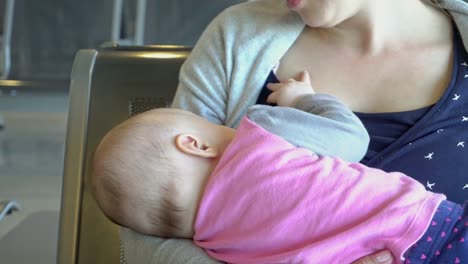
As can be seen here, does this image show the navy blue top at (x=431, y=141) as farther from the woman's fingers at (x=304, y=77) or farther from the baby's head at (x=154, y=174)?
the baby's head at (x=154, y=174)

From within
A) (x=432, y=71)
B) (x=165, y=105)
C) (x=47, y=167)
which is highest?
(x=432, y=71)

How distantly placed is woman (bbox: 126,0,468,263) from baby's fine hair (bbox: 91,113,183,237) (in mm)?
242

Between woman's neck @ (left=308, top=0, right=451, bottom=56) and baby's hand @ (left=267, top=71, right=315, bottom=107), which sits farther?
woman's neck @ (left=308, top=0, right=451, bottom=56)

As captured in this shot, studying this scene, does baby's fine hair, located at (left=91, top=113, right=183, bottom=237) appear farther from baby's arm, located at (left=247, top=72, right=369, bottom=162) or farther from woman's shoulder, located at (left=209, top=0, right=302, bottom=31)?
woman's shoulder, located at (left=209, top=0, right=302, bottom=31)

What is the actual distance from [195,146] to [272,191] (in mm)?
149

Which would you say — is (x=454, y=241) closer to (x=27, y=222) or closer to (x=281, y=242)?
(x=281, y=242)

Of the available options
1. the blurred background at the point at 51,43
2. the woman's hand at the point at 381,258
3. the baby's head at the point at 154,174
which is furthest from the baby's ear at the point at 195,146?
the blurred background at the point at 51,43

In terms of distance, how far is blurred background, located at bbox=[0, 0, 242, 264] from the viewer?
3.33 meters

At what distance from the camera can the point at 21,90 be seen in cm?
354

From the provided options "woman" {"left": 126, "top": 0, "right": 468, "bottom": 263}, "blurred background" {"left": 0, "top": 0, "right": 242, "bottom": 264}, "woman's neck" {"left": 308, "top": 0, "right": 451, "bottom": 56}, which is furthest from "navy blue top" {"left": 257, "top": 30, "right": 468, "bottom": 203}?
"blurred background" {"left": 0, "top": 0, "right": 242, "bottom": 264}

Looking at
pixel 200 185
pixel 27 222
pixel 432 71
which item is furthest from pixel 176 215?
pixel 27 222

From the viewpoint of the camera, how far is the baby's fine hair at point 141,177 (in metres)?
0.87

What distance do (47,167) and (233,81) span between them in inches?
88.4

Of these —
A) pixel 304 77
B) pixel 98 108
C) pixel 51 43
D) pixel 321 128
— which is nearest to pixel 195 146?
pixel 321 128
